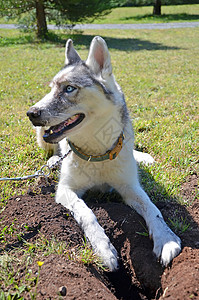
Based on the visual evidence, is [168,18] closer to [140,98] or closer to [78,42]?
[78,42]

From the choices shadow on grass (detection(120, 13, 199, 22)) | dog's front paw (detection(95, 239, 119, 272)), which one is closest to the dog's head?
dog's front paw (detection(95, 239, 119, 272))

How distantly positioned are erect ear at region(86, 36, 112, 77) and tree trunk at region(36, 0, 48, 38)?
464 inches

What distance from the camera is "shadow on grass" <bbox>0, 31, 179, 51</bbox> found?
13.4 metres

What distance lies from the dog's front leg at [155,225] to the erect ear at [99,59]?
1159 millimetres

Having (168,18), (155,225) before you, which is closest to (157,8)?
(168,18)

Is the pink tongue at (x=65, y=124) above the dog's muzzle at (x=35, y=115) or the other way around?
the other way around

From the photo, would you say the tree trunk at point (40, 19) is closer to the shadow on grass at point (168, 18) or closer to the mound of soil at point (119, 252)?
the mound of soil at point (119, 252)

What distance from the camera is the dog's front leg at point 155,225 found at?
2.21 metres

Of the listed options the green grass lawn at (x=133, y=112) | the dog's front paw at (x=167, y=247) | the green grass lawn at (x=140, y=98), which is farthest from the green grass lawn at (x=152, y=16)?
the dog's front paw at (x=167, y=247)

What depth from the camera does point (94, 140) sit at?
2.81m

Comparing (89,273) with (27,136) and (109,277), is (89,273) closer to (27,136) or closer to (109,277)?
(109,277)

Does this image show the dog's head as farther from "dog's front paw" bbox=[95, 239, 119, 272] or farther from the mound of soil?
"dog's front paw" bbox=[95, 239, 119, 272]

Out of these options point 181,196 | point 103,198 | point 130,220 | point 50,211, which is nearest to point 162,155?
point 181,196

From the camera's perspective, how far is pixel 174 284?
1951 millimetres
